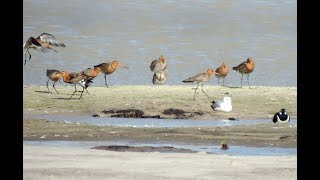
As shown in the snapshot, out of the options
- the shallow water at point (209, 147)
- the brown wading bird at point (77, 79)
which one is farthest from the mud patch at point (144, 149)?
the brown wading bird at point (77, 79)

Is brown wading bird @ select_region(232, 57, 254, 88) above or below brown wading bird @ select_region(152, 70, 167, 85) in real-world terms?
above

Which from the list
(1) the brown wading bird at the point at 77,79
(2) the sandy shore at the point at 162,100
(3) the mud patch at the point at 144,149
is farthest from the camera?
(1) the brown wading bird at the point at 77,79

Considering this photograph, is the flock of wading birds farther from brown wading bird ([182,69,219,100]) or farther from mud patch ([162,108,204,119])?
mud patch ([162,108,204,119])

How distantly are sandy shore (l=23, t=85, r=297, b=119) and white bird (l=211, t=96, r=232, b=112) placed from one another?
0.05 m

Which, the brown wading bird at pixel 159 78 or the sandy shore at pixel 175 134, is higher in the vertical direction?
the brown wading bird at pixel 159 78

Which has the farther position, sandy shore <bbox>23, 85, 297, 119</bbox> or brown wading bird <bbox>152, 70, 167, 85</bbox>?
brown wading bird <bbox>152, 70, 167, 85</bbox>

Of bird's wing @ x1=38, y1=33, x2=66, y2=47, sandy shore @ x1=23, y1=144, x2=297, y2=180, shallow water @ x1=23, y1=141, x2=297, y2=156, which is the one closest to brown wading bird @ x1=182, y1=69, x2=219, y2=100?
shallow water @ x1=23, y1=141, x2=297, y2=156

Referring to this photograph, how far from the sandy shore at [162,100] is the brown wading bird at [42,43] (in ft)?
1.62

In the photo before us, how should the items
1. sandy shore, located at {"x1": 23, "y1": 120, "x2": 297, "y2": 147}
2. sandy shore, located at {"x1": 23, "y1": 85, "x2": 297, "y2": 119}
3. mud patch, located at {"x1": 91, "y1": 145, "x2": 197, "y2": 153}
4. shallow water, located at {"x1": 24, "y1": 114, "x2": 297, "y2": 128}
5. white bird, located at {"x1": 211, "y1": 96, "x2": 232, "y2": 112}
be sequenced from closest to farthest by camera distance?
1. mud patch, located at {"x1": 91, "y1": 145, "x2": 197, "y2": 153}
2. sandy shore, located at {"x1": 23, "y1": 120, "x2": 297, "y2": 147}
3. shallow water, located at {"x1": 24, "y1": 114, "x2": 297, "y2": 128}
4. white bird, located at {"x1": 211, "y1": 96, "x2": 232, "y2": 112}
5. sandy shore, located at {"x1": 23, "y1": 85, "x2": 297, "y2": 119}

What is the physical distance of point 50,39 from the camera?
9.38 m

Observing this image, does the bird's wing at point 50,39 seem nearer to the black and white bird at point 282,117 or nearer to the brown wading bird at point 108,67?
the brown wading bird at point 108,67

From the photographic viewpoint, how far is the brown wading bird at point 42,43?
9211 mm

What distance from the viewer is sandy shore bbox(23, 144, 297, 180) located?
6855 mm

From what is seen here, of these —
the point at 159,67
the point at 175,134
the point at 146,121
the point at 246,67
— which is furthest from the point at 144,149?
the point at 246,67
